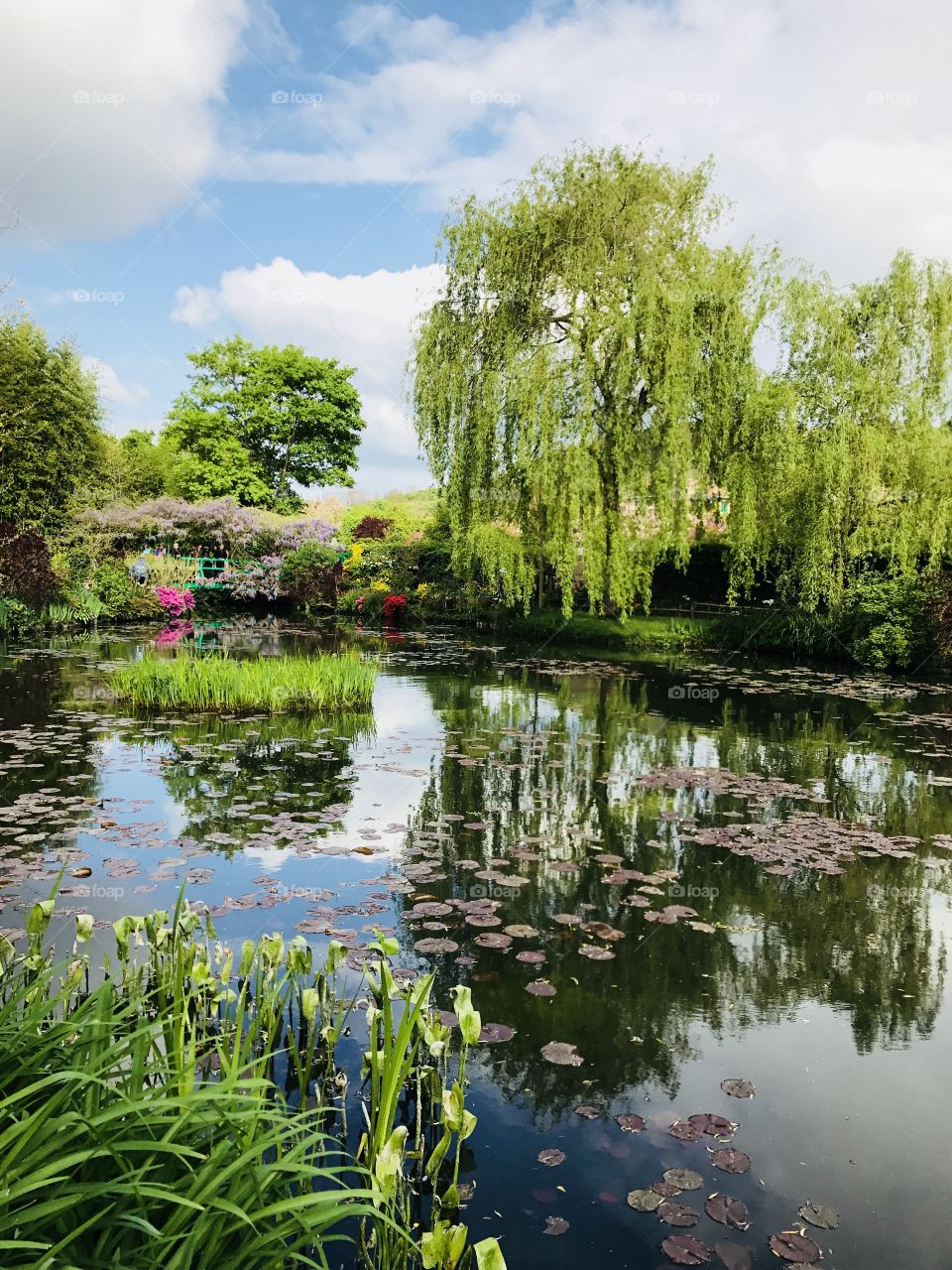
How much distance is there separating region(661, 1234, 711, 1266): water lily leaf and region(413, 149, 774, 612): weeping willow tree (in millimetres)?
16062

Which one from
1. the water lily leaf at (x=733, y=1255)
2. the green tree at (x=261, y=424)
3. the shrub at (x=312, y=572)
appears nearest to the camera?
the water lily leaf at (x=733, y=1255)

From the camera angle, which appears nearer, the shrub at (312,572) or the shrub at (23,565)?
the shrub at (23,565)

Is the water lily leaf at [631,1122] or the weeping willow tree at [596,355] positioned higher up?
the weeping willow tree at [596,355]

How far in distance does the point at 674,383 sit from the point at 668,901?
14261 mm

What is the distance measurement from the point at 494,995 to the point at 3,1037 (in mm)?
2298

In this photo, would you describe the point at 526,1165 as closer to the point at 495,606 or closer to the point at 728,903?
the point at 728,903

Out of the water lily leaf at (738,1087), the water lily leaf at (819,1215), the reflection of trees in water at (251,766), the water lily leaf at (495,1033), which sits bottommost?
the water lily leaf at (819,1215)

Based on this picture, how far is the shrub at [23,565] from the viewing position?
19734mm

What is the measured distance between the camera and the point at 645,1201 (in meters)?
2.74

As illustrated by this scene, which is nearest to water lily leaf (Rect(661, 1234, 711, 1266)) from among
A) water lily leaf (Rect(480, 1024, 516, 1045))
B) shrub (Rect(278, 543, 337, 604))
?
water lily leaf (Rect(480, 1024, 516, 1045))

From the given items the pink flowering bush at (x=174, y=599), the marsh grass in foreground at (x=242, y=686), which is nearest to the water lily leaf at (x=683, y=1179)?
the marsh grass in foreground at (x=242, y=686)

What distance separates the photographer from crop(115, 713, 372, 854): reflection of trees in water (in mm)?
6777

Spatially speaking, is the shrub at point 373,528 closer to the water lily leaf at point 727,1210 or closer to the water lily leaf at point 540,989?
the water lily leaf at point 540,989

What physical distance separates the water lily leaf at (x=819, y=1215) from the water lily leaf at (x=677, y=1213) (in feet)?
1.13
